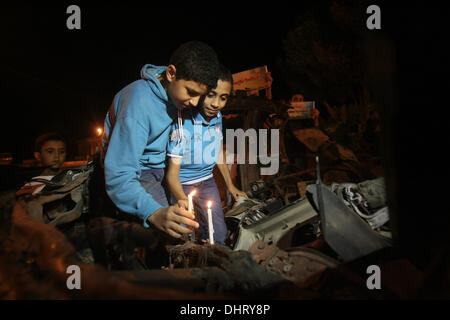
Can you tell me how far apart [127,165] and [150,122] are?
1.54 ft

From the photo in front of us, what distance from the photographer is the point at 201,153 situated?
3047 mm

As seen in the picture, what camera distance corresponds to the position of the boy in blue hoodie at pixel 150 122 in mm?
1891

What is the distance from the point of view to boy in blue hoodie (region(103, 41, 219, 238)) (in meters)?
1.89

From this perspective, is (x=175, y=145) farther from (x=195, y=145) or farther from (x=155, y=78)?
(x=155, y=78)

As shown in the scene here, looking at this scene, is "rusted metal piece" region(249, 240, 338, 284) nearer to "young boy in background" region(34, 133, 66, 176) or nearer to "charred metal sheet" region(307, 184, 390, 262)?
"charred metal sheet" region(307, 184, 390, 262)

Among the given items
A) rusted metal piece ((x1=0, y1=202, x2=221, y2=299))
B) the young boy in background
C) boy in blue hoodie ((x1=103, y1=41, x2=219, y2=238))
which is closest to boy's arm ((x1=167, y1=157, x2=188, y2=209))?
boy in blue hoodie ((x1=103, y1=41, x2=219, y2=238))

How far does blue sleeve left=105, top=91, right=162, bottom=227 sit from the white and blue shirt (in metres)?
0.63

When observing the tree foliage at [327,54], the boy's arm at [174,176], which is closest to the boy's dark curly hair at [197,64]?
the boy's arm at [174,176]

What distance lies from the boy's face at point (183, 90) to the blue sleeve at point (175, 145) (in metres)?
0.46

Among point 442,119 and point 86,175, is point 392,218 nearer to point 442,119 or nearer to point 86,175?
point 442,119

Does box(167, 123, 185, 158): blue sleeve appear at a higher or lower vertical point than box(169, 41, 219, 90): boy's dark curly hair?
lower

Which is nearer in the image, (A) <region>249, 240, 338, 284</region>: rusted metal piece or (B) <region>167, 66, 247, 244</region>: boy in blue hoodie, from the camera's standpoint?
(A) <region>249, 240, 338, 284</region>: rusted metal piece
